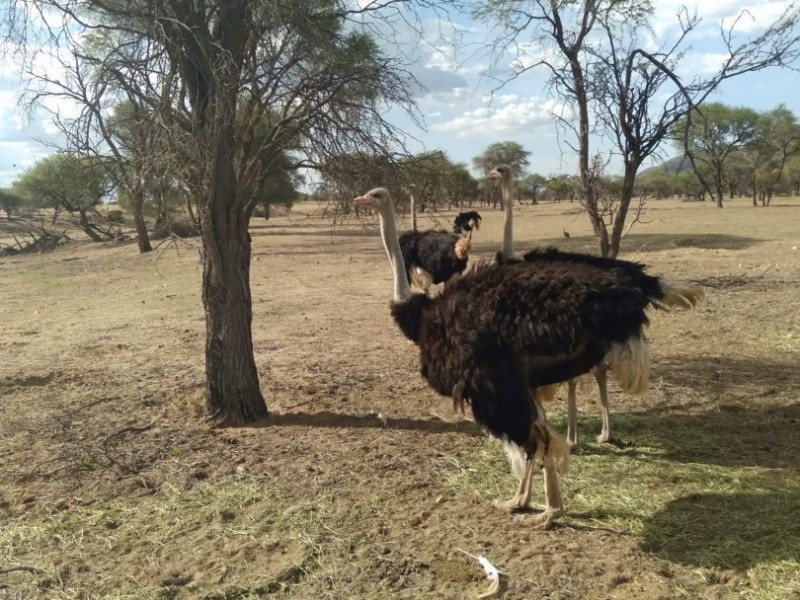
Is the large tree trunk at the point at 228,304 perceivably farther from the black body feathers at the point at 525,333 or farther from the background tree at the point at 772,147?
the background tree at the point at 772,147

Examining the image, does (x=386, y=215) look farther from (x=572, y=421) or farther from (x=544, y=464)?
(x=544, y=464)

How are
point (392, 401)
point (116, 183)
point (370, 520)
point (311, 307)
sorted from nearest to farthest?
point (370, 520) → point (116, 183) → point (392, 401) → point (311, 307)

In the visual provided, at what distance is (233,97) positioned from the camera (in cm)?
498

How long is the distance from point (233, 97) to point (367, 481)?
2.70 m

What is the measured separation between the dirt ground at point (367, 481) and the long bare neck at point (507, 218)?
1400 mm

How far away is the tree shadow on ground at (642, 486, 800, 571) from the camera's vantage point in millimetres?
3471

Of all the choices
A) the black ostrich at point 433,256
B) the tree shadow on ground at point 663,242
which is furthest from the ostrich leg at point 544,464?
the tree shadow on ground at point 663,242

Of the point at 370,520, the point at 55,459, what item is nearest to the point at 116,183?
the point at 55,459

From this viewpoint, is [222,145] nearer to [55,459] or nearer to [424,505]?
[55,459]

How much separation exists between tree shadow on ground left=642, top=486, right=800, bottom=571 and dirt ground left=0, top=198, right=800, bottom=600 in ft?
0.04

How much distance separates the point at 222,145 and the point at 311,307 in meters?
6.15

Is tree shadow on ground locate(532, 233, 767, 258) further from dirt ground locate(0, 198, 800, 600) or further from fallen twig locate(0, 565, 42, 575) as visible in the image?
fallen twig locate(0, 565, 42, 575)

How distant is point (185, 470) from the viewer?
4734 mm

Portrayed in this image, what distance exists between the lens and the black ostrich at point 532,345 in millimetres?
3713
